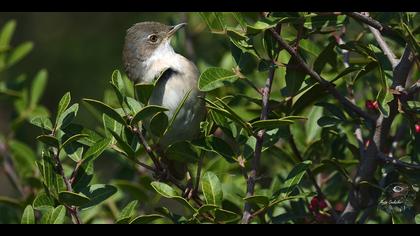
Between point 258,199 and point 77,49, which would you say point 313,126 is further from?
point 77,49

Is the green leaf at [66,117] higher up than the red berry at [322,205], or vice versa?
the green leaf at [66,117]

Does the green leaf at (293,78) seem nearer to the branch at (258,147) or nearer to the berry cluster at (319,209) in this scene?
the branch at (258,147)

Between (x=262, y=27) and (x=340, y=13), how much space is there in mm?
323

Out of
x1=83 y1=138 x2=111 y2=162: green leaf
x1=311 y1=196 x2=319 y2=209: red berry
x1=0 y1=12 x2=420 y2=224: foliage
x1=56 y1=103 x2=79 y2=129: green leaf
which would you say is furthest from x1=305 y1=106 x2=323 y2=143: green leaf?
x1=56 y1=103 x2=79 y2=129: green leaf

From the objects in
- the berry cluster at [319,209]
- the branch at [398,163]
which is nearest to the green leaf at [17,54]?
the berry cluster at [319,209]

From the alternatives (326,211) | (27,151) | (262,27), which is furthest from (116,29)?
(262,27)

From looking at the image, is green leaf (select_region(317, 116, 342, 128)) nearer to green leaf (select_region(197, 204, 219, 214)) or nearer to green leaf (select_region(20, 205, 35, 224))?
green leaf (select_region(197, 204, 219, 214))

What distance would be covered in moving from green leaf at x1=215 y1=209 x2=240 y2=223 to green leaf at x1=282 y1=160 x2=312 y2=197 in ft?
0.79

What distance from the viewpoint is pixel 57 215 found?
3094 millimetres

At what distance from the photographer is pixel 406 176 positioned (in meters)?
3.34

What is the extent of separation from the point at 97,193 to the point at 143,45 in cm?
172

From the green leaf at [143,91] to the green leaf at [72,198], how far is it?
460 millimetres

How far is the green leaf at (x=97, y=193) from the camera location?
3248 millimetres

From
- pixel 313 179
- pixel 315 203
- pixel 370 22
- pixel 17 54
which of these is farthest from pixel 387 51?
pixel 17 54
